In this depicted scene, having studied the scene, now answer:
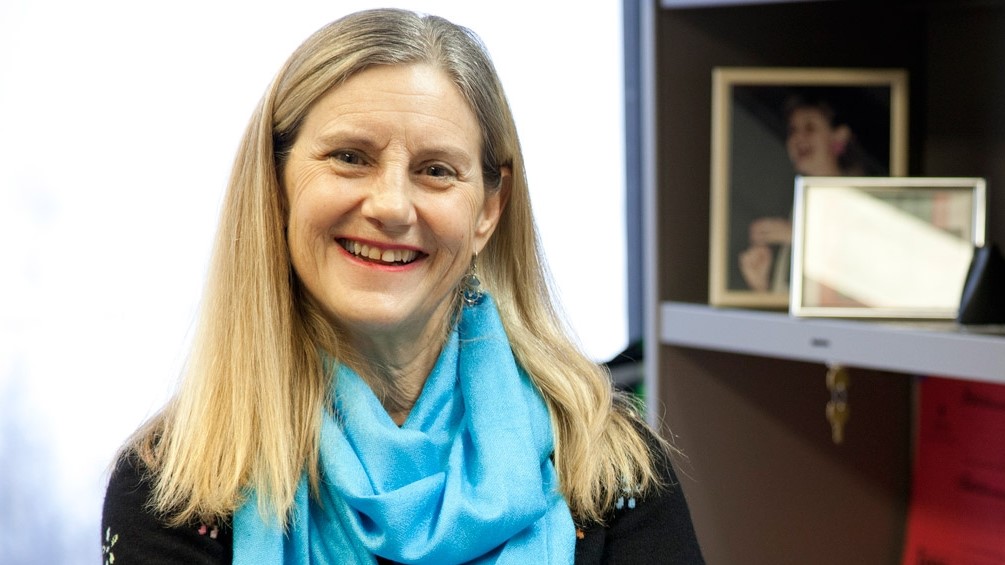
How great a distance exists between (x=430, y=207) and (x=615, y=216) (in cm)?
116

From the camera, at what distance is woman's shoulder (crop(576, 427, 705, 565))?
1.38 metres

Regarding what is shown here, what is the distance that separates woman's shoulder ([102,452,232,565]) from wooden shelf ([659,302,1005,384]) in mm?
847

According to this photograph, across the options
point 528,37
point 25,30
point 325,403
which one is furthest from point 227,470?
point 528,37

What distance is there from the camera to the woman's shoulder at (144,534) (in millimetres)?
1262

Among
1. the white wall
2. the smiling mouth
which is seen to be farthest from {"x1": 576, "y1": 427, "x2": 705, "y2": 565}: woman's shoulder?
the white wall

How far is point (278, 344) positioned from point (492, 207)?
0.30m

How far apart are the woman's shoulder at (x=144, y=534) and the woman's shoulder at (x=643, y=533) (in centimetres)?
41

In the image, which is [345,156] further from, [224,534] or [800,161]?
[800,161]

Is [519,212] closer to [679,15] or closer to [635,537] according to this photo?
[635,537]

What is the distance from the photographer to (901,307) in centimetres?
→ 175

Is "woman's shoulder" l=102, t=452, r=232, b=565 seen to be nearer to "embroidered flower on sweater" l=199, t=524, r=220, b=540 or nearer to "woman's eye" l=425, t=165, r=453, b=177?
"embroidered flower on sweater" l=199, t=524, r=220, b=540

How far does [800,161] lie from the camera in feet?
6.37

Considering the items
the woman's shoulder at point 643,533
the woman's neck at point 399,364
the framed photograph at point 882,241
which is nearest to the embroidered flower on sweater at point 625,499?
the woman's shoulder at point 643,533

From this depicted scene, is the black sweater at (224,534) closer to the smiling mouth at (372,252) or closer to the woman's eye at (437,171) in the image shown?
the smiling mouth at (372,252)
